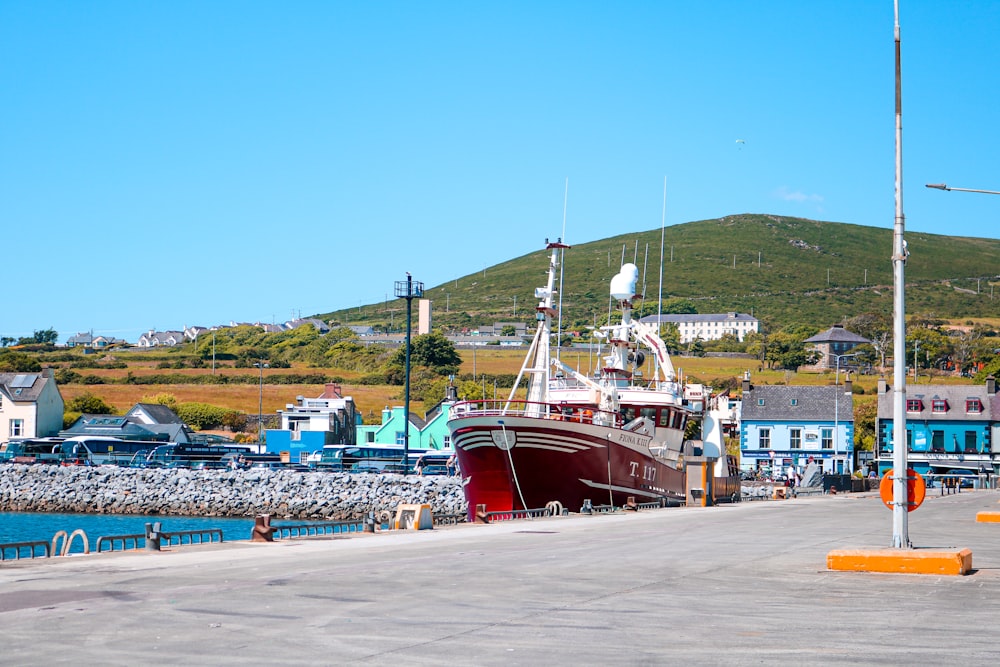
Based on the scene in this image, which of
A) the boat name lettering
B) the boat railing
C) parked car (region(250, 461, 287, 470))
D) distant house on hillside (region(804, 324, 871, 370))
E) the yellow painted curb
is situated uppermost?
distant house on hillside (region(804, 324, 871, 370))

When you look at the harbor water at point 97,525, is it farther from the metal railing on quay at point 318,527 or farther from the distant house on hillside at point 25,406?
the distant house on hillside at point 25,406

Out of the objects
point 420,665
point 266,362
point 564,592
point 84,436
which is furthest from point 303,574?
point 266,362

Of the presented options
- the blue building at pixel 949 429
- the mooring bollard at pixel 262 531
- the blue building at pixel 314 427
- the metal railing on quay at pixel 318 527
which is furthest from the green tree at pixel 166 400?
the mooring bollard at pixel 262 531

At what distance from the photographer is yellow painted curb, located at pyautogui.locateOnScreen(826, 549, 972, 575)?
16500 mm

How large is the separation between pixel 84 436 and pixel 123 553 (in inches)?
3082

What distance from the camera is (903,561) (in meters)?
16.7

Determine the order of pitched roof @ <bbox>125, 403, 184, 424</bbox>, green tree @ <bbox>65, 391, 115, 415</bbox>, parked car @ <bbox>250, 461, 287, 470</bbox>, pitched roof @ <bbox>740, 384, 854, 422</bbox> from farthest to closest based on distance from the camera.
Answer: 1. green tree @ <bbox>65, 391, 115, 415</bbox>
2. pitched roof @ <bbox>125, 403, 184, 424</bbox>
3. pitched roof @ <bbox>740, 384, 854, 422</bbox>
4. parked car @ <bbox>250, 461, 287, 470</bbox>

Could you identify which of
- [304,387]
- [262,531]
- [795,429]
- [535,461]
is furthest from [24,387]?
[262,531]

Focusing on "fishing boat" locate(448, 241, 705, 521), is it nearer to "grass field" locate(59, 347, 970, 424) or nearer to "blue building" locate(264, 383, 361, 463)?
"blue building" locate(264, 383, 361, 463)

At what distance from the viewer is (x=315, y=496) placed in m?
66.4

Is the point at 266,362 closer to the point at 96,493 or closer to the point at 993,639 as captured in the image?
the point at 96,493

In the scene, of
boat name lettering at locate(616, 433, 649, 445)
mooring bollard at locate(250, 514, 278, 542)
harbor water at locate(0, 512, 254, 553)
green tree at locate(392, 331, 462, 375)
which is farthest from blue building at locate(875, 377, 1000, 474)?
mooring bollard at locate(250, 514, 278, 542)

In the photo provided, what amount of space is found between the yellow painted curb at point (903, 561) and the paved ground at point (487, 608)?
281 millimetres

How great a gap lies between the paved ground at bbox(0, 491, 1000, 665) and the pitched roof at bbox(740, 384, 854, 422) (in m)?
72.9
